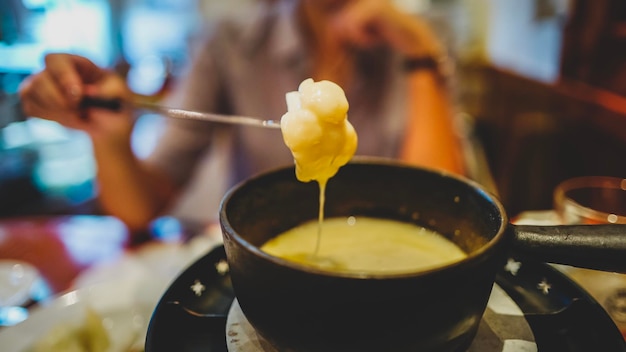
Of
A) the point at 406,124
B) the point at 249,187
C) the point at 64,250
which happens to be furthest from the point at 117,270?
the point at 406,124

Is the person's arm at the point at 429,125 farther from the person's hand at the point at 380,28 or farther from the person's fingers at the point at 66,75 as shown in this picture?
the person's fingers at the point at 66,75

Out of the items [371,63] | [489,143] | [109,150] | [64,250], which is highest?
[371,63]

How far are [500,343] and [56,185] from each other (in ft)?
16.7

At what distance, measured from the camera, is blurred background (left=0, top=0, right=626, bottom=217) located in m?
2.33

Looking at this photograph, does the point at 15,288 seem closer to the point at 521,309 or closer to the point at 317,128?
the point at 317,128

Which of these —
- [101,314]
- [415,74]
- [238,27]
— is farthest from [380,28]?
[101,314]

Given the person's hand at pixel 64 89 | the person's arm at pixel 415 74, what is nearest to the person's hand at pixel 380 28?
the person's arm at pixel 415 74

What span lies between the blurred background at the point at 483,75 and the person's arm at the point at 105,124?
143 mm

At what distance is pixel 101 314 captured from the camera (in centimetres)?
96

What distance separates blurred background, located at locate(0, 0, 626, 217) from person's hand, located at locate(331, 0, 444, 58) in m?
0.82

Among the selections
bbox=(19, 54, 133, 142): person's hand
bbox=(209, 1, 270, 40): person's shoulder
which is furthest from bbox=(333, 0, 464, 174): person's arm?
bbox=(19, 54, 133, 142): person's hand

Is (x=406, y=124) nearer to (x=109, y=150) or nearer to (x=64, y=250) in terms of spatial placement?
(x=109, y=150)

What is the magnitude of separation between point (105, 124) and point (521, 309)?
1.50 meters

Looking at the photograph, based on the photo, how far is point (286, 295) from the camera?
1.60ft
